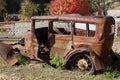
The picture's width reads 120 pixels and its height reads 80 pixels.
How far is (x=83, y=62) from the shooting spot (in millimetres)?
11070

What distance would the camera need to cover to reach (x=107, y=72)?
10.8m

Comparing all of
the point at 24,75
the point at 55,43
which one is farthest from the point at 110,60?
the point at 24,75

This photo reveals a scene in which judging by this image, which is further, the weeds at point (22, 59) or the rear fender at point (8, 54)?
the weeds at point (22, 59)

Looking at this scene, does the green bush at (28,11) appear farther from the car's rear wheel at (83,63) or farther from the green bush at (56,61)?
the car's rear wheel at (83,63)

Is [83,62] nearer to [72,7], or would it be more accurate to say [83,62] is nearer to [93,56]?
[93,56]

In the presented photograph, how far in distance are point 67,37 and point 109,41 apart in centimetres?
121

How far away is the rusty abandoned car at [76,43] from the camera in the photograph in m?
10.9

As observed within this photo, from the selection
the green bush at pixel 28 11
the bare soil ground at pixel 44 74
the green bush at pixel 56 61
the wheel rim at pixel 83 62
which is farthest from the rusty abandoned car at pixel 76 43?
the green bush at pixel 28 11

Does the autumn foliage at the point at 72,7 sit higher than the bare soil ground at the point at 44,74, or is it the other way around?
the bare soil ground at the point at 44,74

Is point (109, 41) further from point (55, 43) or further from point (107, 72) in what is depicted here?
point (55, 43)

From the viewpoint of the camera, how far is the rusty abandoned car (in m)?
10.9

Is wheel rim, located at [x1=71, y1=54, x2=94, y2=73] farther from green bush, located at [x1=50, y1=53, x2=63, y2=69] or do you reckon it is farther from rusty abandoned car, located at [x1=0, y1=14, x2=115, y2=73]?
green bush, located at [x1=50, y1=53, x2=63, y2=69]

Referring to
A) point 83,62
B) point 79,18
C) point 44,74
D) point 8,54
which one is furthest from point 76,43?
point 8,54

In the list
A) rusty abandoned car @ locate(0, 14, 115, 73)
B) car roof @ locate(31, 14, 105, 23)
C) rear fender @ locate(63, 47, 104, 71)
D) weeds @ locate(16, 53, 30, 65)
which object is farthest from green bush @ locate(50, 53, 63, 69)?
weeds @ locate(16, 53, 30, 65)
